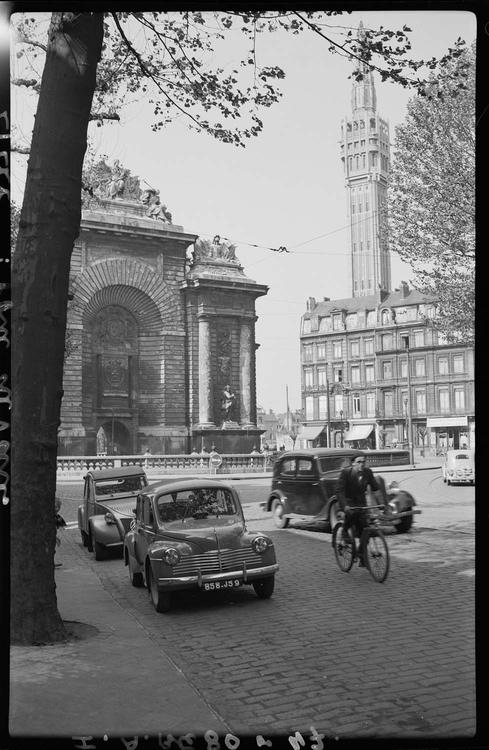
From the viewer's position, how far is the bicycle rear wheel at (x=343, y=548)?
8.33 m

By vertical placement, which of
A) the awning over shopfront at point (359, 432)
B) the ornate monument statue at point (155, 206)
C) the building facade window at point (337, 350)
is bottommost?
the awning over shopfront at point (359, 432)

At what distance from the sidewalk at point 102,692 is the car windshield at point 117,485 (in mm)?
4965

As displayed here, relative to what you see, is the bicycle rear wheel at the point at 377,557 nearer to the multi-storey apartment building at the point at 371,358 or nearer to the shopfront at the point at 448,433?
the multi-storey apartment building at the point at 371,358

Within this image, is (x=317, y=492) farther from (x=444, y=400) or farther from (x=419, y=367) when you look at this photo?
(x=444, y=400)

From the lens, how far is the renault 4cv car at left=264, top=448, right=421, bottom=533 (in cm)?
700

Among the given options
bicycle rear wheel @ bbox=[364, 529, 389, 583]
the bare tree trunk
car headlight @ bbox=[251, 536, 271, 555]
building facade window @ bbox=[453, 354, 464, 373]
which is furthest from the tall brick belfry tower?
car headlight @ bbox=[251, 536, 271, 555]

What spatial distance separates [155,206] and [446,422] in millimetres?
3498

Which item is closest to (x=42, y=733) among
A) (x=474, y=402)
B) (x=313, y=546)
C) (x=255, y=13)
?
(x=474, y=402)

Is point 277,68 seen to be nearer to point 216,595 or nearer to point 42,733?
point 42,733

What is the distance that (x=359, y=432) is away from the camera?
651 cm

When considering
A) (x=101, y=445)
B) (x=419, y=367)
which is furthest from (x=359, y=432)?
(x=101, y=445)

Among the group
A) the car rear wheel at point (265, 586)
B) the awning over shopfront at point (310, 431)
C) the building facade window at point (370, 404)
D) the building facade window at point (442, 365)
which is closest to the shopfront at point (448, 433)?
the building facade window at point (442, 365)

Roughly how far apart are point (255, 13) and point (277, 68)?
53 centimetres

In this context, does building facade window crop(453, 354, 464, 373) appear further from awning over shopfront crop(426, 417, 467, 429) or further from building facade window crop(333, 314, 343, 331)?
building facade window crop(333, 314, 343, 331)
